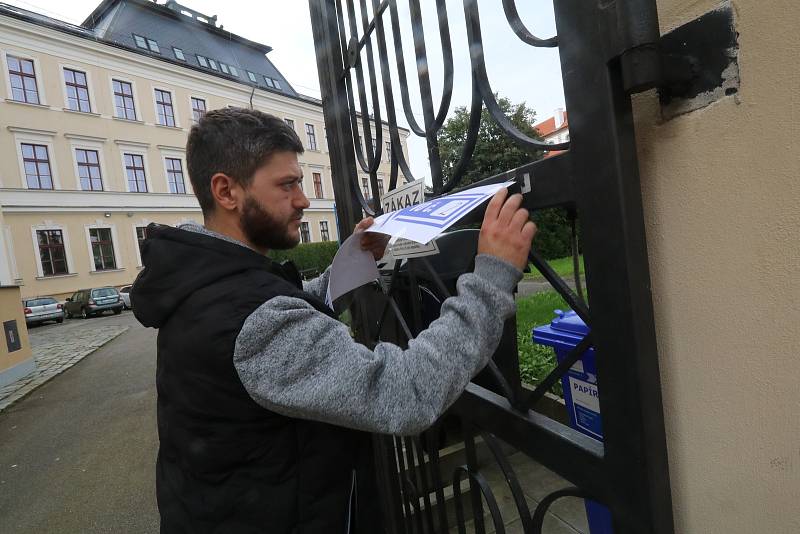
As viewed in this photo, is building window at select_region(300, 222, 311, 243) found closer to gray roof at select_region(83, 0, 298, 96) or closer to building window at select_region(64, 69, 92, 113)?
gray roof at select_region(83, 0, 298, 96)

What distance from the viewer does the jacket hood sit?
1114 millimetres

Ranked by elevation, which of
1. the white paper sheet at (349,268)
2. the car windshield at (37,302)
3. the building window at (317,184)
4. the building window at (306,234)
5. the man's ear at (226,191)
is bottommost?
the car windshield at (37,302)

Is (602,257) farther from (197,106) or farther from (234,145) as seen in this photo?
(197,106)

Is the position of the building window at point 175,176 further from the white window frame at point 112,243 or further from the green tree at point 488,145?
the green tree at point 488,145

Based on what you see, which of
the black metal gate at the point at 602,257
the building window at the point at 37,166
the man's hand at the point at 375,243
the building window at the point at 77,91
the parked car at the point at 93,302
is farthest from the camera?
the building window at the point at 77,91

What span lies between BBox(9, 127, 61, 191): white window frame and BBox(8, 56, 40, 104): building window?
144 centimetres

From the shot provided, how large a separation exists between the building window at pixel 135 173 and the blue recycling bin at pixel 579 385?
26353mm

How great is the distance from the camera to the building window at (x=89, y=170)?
21.5 metres

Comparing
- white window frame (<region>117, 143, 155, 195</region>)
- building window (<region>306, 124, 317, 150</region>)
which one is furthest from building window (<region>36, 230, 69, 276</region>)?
building window (<region>306, 124, 317, 150</region>)

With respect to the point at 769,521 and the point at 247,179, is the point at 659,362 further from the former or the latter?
the point at 247,179

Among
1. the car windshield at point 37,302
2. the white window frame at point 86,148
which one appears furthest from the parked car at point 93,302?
the white window frame at point 86,148

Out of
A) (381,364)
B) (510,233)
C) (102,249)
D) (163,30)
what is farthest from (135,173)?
(510,233)

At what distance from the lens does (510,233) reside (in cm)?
92

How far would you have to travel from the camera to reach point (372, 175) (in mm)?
1802
